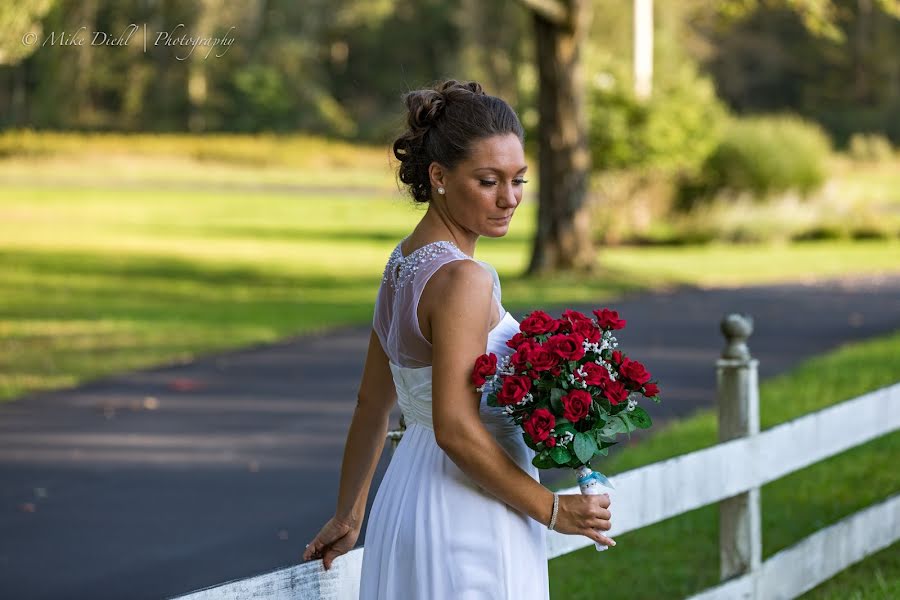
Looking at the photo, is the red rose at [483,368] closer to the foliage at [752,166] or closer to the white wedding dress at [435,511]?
the white wedding dress at [435,511]

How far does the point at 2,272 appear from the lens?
20750 millimetres

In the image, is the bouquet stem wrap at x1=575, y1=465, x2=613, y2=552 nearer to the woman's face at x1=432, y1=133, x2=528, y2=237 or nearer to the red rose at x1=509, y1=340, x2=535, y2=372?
the red rose at x1=509, y1=340, x2=535, y2=372

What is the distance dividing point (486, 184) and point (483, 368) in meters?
0.43

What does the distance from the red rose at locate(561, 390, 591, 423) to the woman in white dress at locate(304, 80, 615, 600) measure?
0.53 ft

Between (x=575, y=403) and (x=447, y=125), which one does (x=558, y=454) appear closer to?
(x=575, y=403)

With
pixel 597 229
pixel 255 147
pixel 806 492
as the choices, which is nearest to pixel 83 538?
pixel 806 492

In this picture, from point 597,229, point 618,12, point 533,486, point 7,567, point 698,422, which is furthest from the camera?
point 618,12

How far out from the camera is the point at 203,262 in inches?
917

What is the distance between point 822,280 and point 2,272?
12160 millimetres

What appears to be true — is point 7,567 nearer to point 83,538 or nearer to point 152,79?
point 83,538

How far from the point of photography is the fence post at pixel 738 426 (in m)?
4.96

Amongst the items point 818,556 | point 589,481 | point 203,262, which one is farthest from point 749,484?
point 203,262

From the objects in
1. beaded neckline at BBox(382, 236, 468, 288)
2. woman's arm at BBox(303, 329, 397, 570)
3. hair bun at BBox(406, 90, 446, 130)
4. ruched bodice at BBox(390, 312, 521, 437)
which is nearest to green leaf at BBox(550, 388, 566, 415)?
ruched bodice at BBox(390, 312, 521, 437)

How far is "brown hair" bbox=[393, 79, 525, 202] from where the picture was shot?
9.70ft
